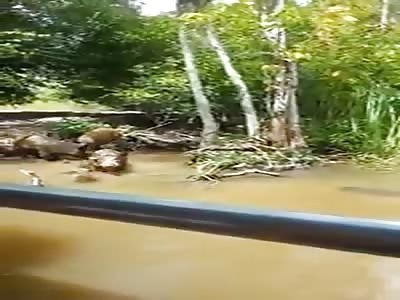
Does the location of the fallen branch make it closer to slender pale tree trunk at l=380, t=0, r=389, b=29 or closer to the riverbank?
the riverbank

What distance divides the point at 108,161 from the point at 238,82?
52.1 inches

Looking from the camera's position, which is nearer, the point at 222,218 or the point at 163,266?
the point at 222,218

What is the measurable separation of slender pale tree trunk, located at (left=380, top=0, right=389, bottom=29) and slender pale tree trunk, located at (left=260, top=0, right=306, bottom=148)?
0.70 meters

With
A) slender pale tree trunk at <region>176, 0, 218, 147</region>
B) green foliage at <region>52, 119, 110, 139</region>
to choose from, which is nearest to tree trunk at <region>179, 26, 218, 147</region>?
slender pale tree trunk at <region>176, 0, 218, 147</region>

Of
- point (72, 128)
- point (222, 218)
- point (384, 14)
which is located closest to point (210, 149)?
point (72, 128)

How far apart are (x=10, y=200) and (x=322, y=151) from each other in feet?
12.0

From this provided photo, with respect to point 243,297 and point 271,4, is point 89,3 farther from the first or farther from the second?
point 243,297

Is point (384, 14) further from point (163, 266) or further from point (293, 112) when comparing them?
point (163, 266)

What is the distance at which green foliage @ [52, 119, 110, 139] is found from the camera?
186 inches

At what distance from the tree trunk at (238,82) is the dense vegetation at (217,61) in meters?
0.04

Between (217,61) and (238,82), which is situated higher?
(217,61)

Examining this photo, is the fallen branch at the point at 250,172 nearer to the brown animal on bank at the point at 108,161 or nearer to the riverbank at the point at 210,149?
the riverbank at the point at 210,149

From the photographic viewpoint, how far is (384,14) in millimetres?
4359

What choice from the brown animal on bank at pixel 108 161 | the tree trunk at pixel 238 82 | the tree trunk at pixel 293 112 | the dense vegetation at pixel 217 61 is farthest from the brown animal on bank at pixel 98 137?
the tree trunk at pixel 293 112
